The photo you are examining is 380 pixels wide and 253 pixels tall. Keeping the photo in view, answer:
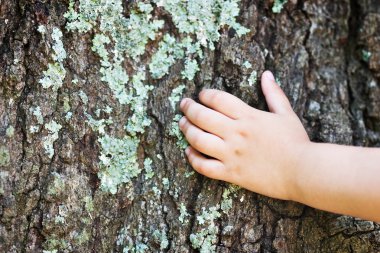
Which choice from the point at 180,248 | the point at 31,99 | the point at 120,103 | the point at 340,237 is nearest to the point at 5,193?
the point at 31,99

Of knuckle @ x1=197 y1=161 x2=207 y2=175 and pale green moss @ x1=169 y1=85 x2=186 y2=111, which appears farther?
pale green moss @ x1=169 y1=85 x2=186 y2=111

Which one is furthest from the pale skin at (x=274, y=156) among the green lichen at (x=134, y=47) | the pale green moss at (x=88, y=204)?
the pale green moss at (x=88, y=204)

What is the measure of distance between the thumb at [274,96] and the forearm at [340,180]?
0.17m

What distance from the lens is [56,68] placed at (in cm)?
166

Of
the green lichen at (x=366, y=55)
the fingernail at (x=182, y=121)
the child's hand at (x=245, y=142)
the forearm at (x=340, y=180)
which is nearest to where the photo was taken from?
the forearm at (x=340, y=180)

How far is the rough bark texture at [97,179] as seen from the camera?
164 cm

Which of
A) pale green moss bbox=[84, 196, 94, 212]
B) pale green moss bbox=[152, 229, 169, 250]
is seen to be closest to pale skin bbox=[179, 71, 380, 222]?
pale green moss bbox=[152, 229, 169, 250]

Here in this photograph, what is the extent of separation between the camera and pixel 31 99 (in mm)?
1658

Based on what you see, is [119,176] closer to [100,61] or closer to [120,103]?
[120,103]

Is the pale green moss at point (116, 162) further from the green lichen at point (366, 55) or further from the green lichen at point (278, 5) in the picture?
the green lichen at point (366, 55)

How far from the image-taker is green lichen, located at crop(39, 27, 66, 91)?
1.66 m

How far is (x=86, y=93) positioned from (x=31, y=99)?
162mm

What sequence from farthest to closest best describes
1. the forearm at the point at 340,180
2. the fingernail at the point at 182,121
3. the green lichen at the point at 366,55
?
the green lichen at the point at 366,55 < the fingernail at the point at 182,121 < the forearm at the point at 340,180

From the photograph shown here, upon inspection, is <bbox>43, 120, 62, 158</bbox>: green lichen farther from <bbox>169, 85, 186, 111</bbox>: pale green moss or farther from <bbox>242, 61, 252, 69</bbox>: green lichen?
<bbox>242, 61, 252, 69</bbox>: green lichen
